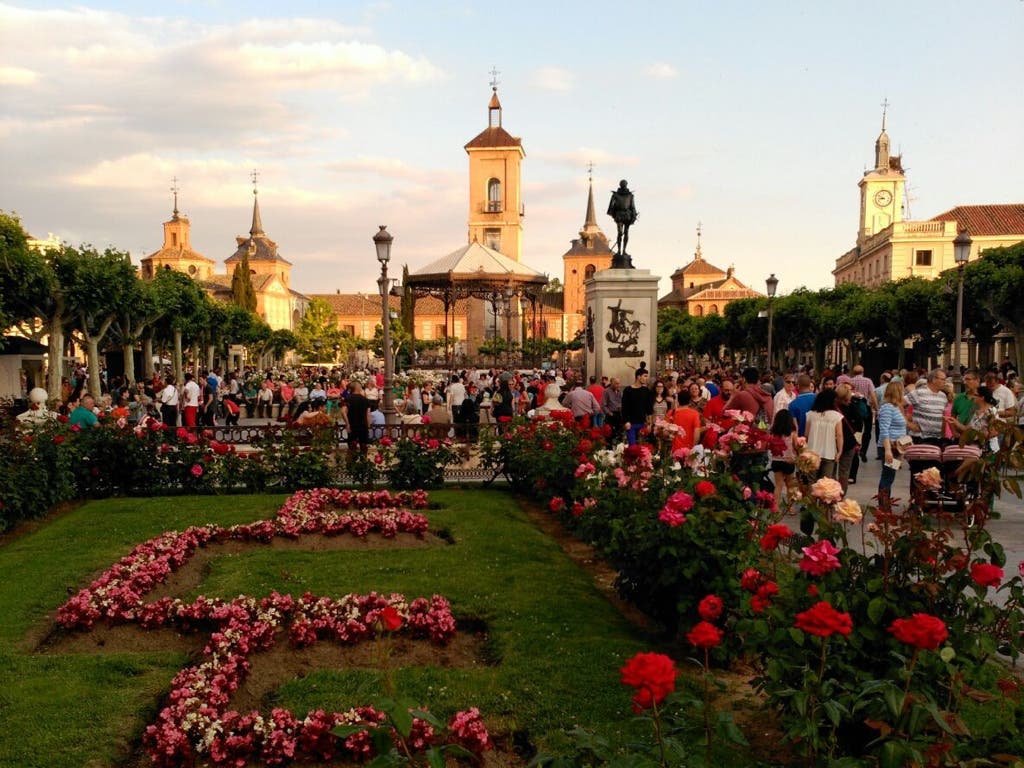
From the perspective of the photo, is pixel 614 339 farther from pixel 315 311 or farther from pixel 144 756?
pixel 315 311

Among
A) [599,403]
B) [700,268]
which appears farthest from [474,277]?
[700,268]

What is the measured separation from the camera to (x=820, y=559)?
145 inches

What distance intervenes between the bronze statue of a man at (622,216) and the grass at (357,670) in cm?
1023

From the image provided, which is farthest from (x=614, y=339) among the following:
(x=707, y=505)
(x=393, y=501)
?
(x=707, y=505)

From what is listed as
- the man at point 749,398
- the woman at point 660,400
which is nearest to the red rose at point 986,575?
the man at point 749,398

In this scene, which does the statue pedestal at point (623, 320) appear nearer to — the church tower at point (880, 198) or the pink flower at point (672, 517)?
the pink flower at point (672, 517)

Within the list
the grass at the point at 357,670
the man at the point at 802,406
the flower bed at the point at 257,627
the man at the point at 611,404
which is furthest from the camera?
the man at the point at 611,404

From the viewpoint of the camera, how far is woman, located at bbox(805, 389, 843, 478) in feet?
32.0

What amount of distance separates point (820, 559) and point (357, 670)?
3.23m

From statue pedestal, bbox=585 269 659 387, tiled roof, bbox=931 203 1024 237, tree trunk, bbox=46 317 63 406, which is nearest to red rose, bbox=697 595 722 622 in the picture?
statue pedestal, bbox=585 269 659 387

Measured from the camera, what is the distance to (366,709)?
186 inches

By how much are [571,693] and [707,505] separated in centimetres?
146

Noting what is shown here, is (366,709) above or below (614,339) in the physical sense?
below

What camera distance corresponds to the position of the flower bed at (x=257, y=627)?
4523 millimetres
